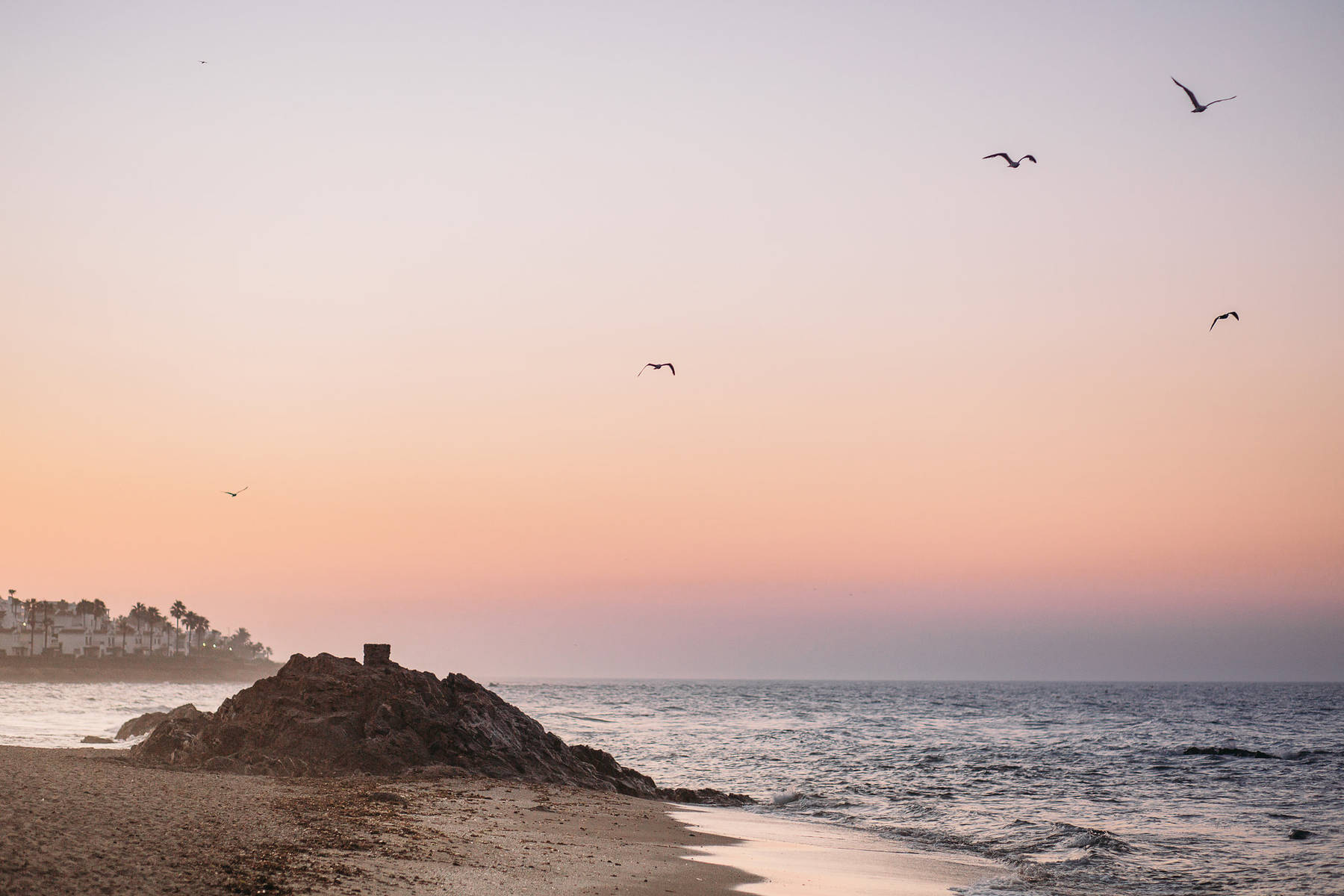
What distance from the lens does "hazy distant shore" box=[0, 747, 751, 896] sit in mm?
9812

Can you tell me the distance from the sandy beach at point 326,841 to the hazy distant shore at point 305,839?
0.12 feet

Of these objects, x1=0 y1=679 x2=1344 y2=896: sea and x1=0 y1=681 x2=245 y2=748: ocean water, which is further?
x1=0 y1=681 x2=245 y2=748: ocean water

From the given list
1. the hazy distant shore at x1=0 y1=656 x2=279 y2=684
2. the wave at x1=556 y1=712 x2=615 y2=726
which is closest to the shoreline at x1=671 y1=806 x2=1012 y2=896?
the wave at x1=556 y1=712 x2=615 y2=726

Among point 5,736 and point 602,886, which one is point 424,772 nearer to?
point 602,886

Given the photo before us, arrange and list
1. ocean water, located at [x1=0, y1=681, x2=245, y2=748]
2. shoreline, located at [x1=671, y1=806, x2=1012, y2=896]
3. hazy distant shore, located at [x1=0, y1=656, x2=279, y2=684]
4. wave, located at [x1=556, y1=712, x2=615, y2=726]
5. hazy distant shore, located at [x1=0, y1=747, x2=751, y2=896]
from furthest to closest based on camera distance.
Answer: hazy distant shore, located at [x1=0, y1=656, x2=279, y2=684] < wave, located at [x1=556, y1=712, x2=615, y2=726] < ocean water, located at [x1=0, y1=681, x2=245, y2=748] < shoreline, located at [x1=671, y1=806, x2=1012, y2=896] < hazy distant shore, located at [x1=0, y1=747, x2=751, y2=896]

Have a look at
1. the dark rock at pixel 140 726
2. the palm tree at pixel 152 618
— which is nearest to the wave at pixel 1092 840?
the dark rock at pixel 140 726

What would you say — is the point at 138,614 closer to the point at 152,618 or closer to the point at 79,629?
the point at 152,618

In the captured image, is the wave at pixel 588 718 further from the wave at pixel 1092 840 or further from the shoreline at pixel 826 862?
the wave at pixel 1092 840

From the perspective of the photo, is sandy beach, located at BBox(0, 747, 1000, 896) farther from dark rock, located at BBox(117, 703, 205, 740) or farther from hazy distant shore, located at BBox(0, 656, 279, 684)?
hazy distant shore, located at BBox(0, 656, 279, 684)

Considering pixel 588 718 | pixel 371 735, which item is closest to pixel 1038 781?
pixel 371 735

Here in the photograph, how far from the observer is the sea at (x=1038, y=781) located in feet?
60.5

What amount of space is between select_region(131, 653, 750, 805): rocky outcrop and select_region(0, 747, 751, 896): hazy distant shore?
252cm

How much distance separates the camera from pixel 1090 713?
8356 cm

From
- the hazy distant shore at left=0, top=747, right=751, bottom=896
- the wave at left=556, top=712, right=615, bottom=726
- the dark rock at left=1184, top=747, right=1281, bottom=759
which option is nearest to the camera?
the hazy distant shore at left=0, top=747, right=751, bottom=896
